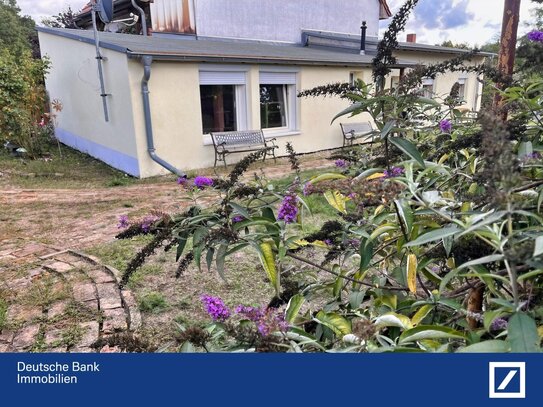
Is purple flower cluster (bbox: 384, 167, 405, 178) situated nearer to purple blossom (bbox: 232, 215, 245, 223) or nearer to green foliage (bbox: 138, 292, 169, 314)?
purple blossom (bbox: 232, 215, 245, 223)

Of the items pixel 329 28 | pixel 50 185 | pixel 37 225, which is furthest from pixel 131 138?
pixel 329 28

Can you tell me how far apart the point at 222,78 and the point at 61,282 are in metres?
6.80

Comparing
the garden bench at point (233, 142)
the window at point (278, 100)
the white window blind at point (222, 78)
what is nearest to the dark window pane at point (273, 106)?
the window at point (278, 100)

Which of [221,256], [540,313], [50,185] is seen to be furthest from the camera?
[50,185]

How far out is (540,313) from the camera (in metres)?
0.93

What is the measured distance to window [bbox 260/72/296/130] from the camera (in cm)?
1009

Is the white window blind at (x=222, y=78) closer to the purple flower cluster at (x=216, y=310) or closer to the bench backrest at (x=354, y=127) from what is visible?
the bench backrest at (x=354, y=127)

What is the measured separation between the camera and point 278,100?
1046 cm

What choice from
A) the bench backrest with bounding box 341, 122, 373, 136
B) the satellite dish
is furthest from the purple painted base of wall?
the bench backrest with bounding box 341, 122, 373, 136

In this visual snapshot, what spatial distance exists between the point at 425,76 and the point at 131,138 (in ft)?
24.6

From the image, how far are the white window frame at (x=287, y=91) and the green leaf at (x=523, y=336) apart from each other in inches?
375

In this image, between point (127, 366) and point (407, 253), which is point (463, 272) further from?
point (127, 366)

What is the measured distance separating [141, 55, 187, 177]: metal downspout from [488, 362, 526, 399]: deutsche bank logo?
693 cm

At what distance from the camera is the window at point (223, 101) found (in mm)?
9086
